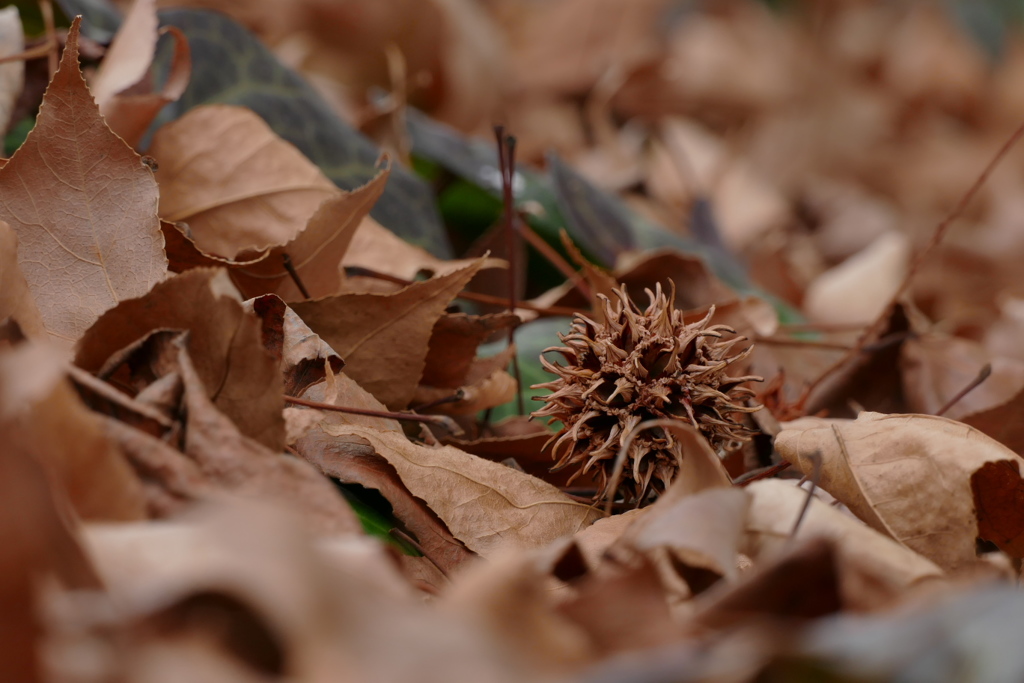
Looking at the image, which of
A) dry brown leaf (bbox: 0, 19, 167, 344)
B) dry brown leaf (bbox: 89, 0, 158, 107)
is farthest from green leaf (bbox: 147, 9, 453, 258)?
dry brown leaf (bbox: 0, 19, 167, 344)

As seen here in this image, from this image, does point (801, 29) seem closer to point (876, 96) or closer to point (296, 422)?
point (876, 96)

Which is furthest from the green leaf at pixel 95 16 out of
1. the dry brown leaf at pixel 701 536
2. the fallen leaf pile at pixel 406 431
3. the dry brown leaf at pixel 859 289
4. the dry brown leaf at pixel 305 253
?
the dry brown leaf at pixel 859 289

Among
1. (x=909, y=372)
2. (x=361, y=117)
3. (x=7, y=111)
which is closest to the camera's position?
(x=7, y=111)

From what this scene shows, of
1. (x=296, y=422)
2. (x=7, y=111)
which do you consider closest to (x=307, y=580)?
(x=296, y=422)

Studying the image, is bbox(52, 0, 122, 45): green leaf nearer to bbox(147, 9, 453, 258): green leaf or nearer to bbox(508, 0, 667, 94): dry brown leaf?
bbox(147, 9, 453, 258): green leaf

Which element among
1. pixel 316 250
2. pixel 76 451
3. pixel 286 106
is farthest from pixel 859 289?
pixel 76 451

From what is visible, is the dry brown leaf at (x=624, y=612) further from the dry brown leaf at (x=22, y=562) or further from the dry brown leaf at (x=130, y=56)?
the dry brown leaf at (x=130, y=56)

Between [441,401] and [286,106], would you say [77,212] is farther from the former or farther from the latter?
[286,106]
